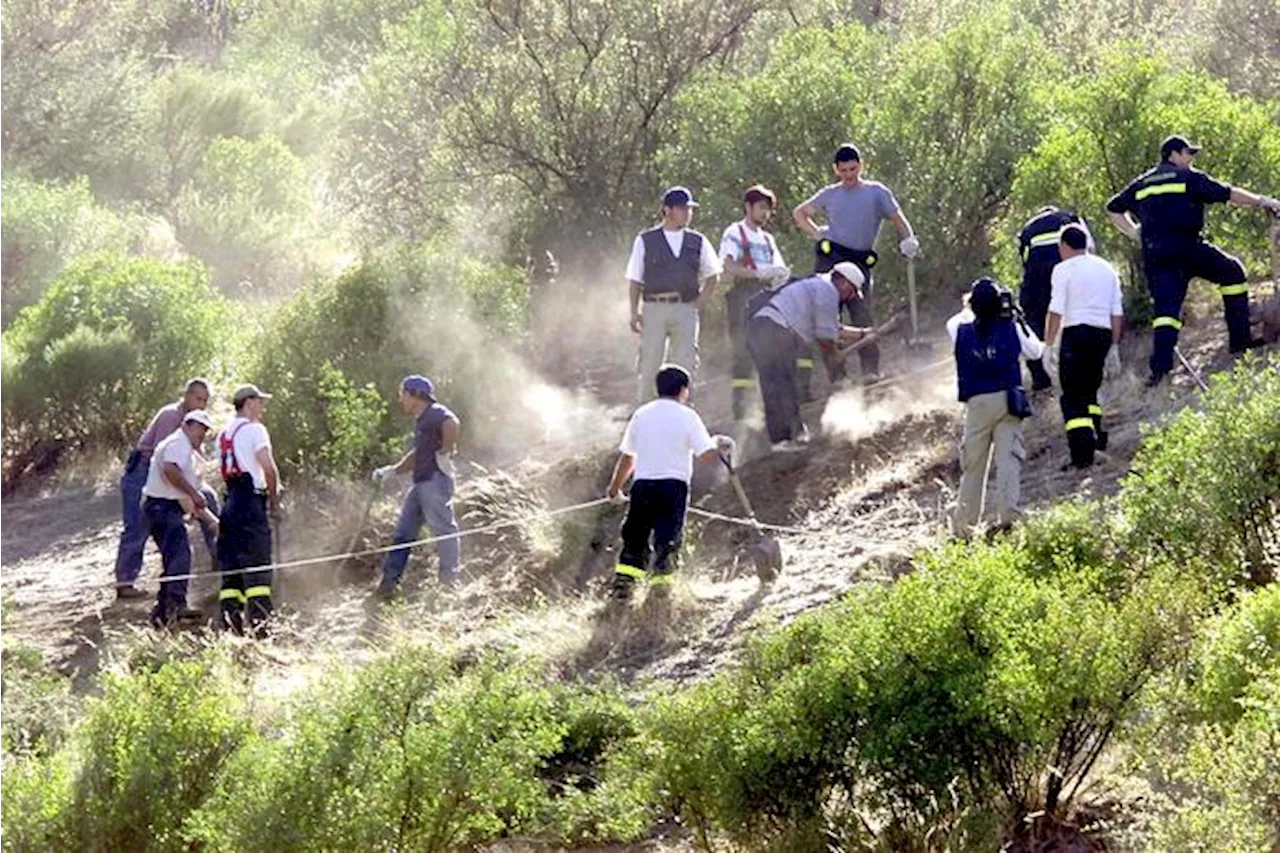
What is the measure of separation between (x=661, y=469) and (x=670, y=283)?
2.89 m

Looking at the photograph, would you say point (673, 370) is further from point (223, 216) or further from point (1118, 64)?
point (223, 216)

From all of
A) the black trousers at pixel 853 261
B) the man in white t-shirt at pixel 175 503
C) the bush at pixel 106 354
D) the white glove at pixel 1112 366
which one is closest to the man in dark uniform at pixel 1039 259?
the white glove at pixel 1112 366

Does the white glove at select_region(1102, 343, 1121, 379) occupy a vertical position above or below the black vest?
below

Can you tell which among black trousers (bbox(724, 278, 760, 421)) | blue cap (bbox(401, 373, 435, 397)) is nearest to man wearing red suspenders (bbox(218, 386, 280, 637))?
blue cap (bbox(401, 373, 435, 397))

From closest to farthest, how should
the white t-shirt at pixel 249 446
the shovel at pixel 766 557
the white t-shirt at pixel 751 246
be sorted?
the shovel at pixel 766 557 < the white t-shirt at pixel 249 446 < the white t-shirt at pixel 751 246

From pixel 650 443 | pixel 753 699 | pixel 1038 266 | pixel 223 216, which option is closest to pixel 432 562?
pixel 650 443

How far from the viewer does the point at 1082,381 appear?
49.1ft

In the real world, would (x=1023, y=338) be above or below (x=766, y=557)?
above

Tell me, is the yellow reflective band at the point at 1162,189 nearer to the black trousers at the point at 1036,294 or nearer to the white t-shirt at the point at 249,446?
the black trousers at the point at 1036,294

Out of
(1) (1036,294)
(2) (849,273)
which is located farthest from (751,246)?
(1) (1036,294)

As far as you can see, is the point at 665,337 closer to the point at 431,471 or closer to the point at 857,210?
the point at 857,210

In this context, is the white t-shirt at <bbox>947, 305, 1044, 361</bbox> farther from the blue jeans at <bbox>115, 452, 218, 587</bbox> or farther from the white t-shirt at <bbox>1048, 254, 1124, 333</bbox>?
the blue jeans at <bbox>115, 452, 218, 587</bbox>

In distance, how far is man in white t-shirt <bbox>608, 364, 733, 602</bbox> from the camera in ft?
46.7

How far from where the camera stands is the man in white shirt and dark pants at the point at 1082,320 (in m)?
14.9
